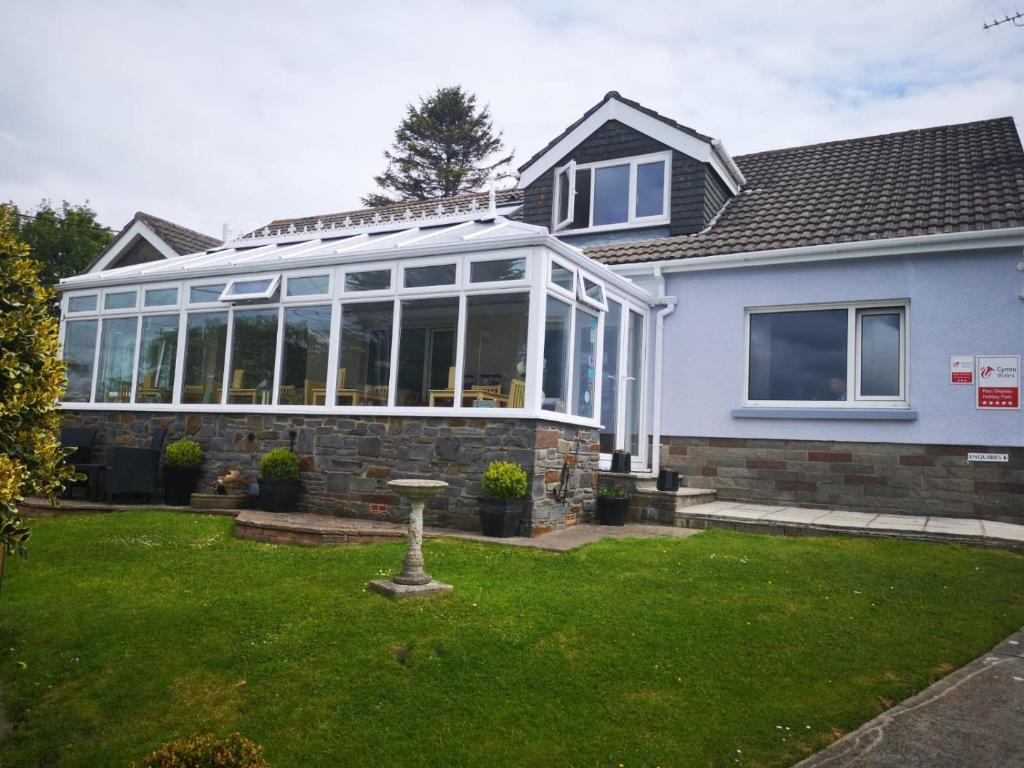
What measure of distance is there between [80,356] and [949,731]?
12.6 meters

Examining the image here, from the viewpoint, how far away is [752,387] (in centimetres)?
1087

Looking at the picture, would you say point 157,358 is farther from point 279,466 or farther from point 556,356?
point 556,356

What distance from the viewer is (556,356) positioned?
8.95 meters

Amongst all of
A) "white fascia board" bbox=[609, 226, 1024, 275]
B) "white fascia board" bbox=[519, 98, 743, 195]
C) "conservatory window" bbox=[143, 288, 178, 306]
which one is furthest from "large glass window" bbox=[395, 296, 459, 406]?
"white fascia board" bbox=[519, 98, 743, 195]

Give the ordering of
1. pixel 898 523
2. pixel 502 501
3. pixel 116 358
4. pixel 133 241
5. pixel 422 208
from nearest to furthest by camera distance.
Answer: pixel 502 501 → pixel 898 523 → pixel 116 358 → pixel 422 208 → pixel 133 241

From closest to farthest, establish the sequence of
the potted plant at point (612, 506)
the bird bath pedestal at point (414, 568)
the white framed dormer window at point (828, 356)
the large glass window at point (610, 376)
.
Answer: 1. the bird bath pedestal at point (414, 568)
2. the potted plant at point (612, 506)
3. the white framed dormer window at point (828, 356)
4. the large glass window at point (610, 376)

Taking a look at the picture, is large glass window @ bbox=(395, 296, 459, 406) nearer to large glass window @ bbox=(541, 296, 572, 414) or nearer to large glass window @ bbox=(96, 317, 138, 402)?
large glass window @ bbox=(541, 296, 572, 414)

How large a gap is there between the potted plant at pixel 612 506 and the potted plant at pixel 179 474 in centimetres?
542

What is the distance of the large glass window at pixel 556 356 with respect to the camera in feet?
28.8

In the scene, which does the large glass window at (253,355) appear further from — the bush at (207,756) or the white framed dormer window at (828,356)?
the bush at (207,756)

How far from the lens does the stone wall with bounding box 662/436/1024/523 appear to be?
9219 mm

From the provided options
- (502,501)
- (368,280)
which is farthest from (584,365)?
(368,280)

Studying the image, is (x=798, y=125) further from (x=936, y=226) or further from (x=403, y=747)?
(x=403, y=747)

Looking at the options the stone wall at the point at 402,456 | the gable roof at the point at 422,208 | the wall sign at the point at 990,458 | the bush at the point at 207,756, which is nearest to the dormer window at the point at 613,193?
the gable roof at the point at 422,208
